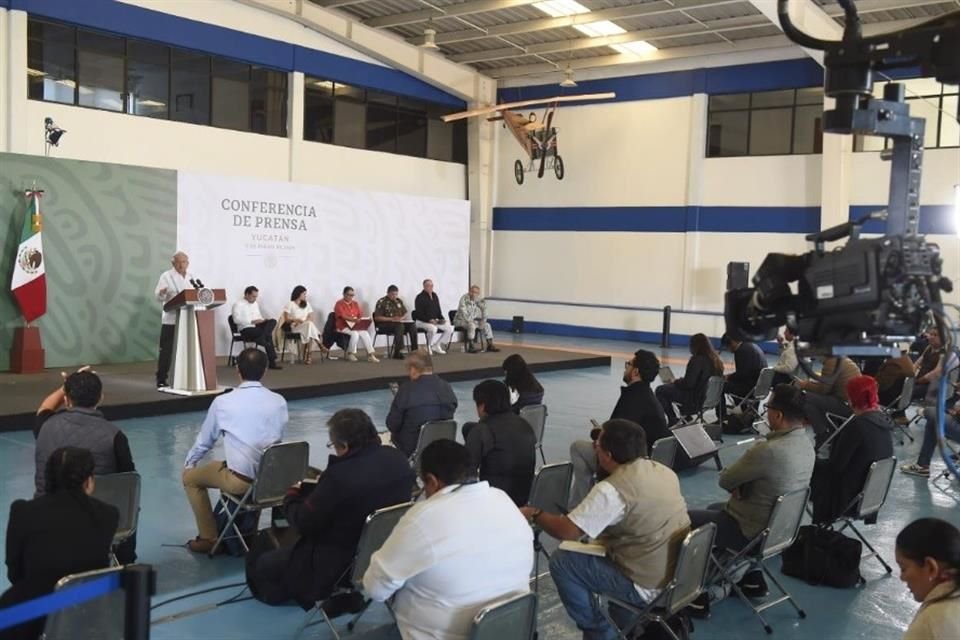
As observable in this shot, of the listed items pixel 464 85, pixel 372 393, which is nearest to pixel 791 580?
pixel 372 393

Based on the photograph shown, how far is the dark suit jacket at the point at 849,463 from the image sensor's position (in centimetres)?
463

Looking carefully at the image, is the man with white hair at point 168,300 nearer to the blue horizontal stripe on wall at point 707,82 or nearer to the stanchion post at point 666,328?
the stanchion post at point 666,328

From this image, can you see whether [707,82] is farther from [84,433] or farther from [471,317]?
[84,433]

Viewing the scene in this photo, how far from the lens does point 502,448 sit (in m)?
4.23

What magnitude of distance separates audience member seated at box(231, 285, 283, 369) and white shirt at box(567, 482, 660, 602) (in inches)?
326

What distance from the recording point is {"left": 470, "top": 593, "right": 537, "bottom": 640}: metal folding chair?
247 cm

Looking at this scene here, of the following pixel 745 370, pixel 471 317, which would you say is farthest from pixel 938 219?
pixel 745 370

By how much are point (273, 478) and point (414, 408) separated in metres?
1.26

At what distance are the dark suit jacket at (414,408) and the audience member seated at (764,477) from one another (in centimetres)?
186

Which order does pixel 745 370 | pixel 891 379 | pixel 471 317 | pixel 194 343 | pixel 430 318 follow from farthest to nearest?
pixel 471 317
pixel 430 318
pixel 194 343
pixel 745 370
pixel 891 379

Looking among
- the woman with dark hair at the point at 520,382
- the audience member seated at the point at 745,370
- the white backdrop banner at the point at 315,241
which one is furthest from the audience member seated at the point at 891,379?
the white backdrop banner at the point at 315,241

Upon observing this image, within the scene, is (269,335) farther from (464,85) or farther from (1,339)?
(464,85)

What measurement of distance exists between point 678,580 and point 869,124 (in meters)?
1.78

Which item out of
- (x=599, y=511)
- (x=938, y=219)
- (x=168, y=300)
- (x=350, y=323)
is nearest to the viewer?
(x=599, y=511)
